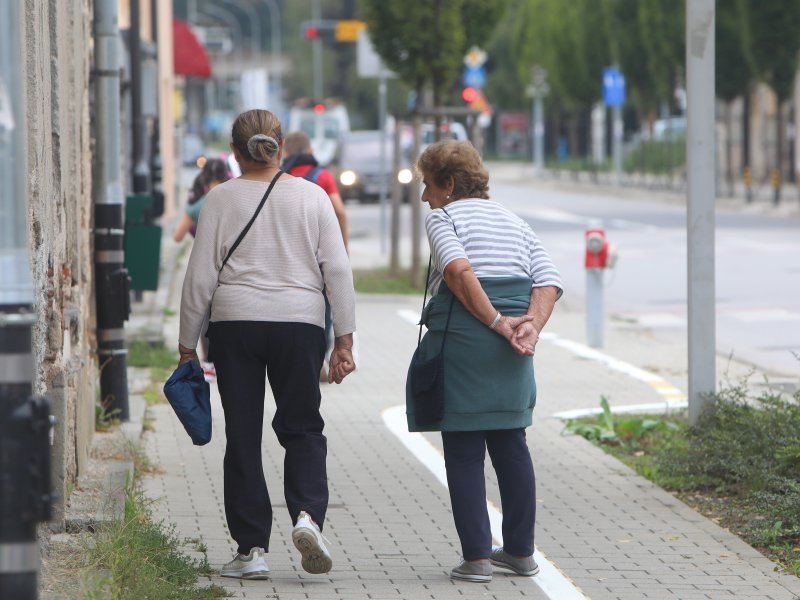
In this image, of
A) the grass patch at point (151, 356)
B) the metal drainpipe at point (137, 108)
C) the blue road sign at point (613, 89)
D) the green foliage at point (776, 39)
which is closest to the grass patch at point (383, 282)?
the metal drainpipe at point (137, 108)

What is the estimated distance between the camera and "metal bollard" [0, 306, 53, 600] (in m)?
3.30

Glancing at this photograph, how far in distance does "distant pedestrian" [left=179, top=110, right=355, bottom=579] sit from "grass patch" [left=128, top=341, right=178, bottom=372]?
6321 mm

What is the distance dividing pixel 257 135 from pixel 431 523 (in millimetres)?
2113

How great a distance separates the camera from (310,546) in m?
5.79

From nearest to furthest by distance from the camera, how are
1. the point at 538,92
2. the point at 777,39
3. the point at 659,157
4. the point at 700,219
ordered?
1. the point at 700,219
2. the point at 777,39
3. the point at 659,157
4. the point at 538,92

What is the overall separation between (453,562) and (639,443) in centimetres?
313

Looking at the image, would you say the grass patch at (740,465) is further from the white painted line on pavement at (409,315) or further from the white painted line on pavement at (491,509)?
the white painted line on pavement at (409,315)

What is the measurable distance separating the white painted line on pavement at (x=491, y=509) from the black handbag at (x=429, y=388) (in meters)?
0.76

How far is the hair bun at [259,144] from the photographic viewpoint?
5883mm

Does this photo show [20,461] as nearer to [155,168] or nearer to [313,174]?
[313,174]

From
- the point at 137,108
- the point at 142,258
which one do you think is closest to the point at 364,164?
the point at 137,108

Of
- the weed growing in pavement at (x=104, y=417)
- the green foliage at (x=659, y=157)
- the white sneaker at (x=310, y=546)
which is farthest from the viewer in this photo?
the green foliage at (x=659, y=157)

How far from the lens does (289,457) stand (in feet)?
19.8

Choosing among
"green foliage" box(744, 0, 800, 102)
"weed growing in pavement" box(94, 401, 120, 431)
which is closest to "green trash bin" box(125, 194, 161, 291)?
"weed growing in pavement" box(94, 401, 120, 431)
